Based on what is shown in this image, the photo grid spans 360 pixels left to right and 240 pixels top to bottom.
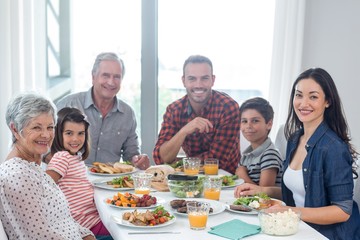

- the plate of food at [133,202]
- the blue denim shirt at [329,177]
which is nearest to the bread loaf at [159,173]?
the plate of food at [133,202]

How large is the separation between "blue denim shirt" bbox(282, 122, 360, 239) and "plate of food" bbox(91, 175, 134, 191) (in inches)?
33.0

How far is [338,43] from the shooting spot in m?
4.03

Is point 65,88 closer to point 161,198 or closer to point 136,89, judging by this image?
point 136,89

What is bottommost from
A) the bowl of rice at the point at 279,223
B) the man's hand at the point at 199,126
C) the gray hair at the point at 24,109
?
the bowl of rice at the point at 279,223

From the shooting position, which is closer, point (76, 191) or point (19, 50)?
point (76, 191)

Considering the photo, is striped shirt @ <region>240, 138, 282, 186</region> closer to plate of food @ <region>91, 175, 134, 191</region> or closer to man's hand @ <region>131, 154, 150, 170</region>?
man's hand @ <region>131, 154, 150, 170</region>

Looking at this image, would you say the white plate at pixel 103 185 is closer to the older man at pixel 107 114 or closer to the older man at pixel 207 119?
the older man at pixel 207 119

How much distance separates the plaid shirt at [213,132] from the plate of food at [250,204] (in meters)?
1.12

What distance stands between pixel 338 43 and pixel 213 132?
148 centimetres

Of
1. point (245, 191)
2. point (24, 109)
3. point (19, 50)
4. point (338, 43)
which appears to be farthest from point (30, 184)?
point (338, 43)

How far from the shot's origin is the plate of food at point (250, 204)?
6.60 feet

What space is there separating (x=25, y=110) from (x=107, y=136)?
4.96 feet

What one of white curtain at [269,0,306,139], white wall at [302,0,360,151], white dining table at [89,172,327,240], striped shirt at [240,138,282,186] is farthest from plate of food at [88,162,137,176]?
white wall at [302,0,360,151]

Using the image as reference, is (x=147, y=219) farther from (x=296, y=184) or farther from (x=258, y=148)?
(x=258, y=148)
